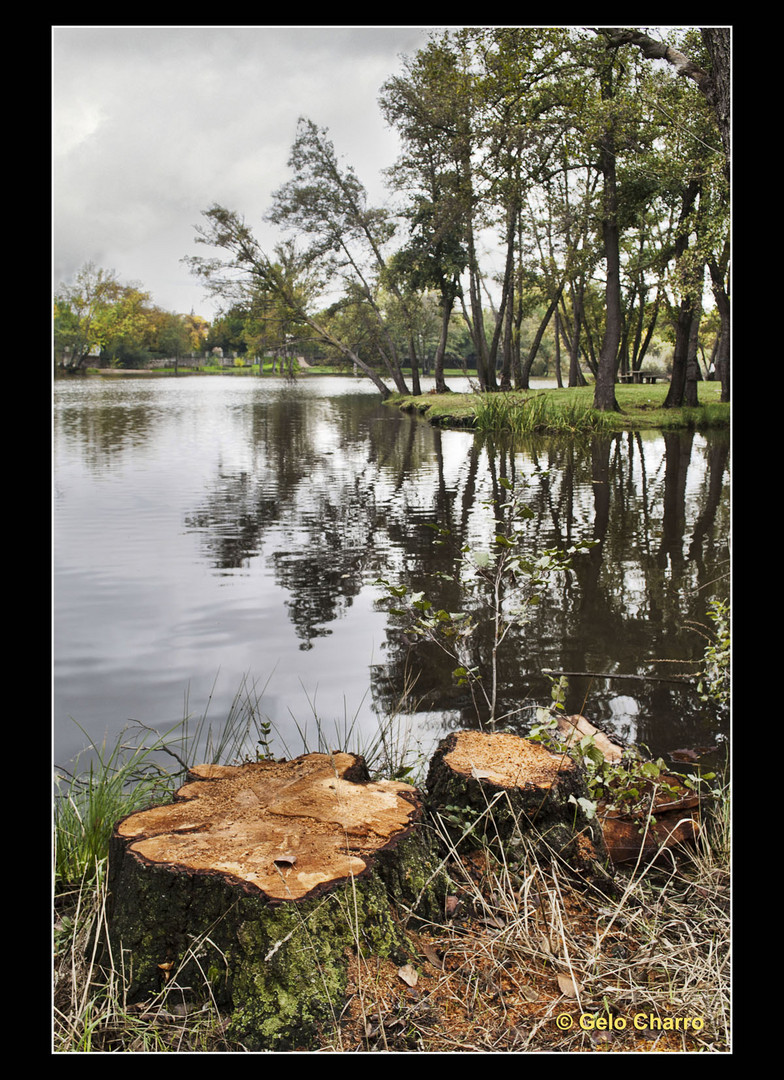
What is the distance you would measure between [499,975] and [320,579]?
3.94 m

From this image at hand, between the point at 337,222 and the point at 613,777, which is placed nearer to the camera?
the point at 613,777

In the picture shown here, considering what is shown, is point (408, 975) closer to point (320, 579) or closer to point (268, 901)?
point (268, 901)

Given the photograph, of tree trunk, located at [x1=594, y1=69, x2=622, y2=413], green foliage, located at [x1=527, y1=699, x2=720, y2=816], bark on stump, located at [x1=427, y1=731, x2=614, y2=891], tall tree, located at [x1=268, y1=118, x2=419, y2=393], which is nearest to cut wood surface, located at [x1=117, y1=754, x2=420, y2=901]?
bark on stump, located at [x1=427, y1=731, x2=614, y2=891]

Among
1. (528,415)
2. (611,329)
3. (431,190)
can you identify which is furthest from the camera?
(611,329)

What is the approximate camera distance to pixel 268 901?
1768 millimetres

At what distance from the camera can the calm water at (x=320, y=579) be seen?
3.73 m

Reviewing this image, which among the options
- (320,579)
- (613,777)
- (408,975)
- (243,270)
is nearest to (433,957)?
(408,975)

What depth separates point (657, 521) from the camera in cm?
757

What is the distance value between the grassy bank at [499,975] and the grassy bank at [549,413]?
14.7 feet

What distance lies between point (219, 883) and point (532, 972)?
82 cm

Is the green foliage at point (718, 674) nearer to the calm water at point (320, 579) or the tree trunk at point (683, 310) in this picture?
the calm water at point (320, 579)

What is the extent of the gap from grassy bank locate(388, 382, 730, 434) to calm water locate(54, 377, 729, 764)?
0.93 meters
